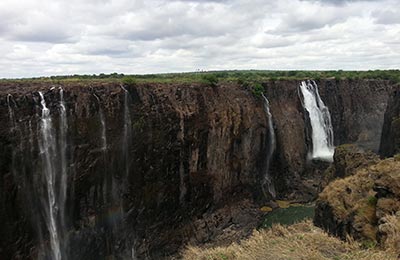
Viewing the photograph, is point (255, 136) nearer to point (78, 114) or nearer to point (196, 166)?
point (196, 166)

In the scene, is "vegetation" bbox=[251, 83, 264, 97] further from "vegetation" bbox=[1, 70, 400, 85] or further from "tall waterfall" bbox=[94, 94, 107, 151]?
"tall waterfall" bbox=[94, 94, 107, 151]

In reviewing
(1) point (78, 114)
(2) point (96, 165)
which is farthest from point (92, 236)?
(1) point (78, 114)

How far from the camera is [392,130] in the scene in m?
35.7

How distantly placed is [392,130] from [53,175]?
27.0 m

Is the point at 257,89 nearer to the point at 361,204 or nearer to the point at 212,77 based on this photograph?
the point at 212,77

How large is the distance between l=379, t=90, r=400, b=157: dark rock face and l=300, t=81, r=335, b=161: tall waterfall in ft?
29.6

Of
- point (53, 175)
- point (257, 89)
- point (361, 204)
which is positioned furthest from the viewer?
point (257, 89)

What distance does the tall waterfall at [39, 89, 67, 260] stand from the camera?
25.2m

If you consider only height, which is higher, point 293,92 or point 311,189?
point 293,92

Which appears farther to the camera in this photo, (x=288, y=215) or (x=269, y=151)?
(x=269, y=151)

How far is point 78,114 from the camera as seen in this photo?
27312mm

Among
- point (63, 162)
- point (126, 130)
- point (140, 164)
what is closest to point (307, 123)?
point (140, 164)

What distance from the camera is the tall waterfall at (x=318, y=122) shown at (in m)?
50.7

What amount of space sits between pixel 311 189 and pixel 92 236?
24409 millimetres
